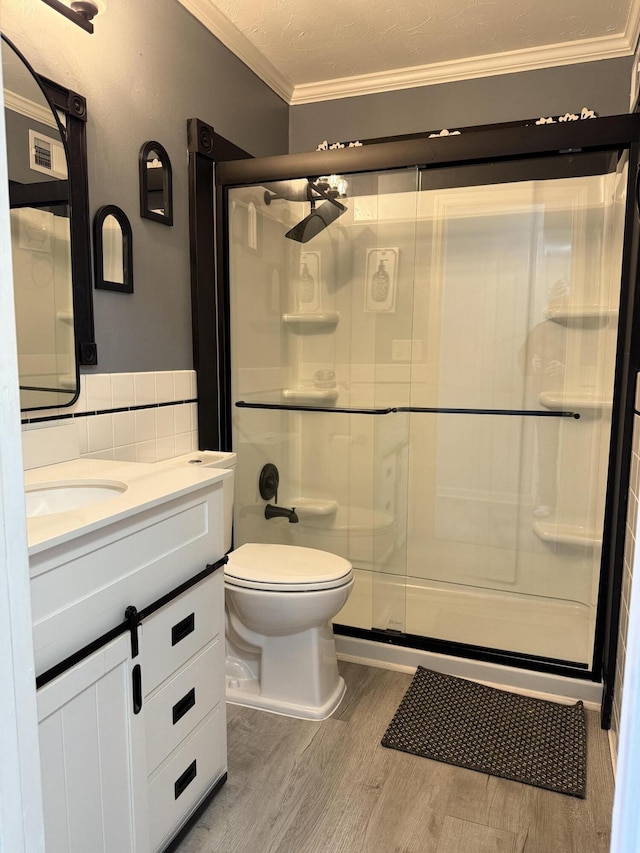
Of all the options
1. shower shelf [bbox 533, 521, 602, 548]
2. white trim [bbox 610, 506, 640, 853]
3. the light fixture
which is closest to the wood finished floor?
shower shelf [bbox 533, 521, 602, 548]

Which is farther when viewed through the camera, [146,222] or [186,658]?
[146,222]

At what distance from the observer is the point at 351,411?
2.60 meters

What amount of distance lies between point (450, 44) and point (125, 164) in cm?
144

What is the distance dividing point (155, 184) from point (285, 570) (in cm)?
135

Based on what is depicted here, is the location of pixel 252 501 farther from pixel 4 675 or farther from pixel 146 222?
pixel 4 675

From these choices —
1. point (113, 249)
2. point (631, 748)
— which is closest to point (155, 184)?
point (113, 249)

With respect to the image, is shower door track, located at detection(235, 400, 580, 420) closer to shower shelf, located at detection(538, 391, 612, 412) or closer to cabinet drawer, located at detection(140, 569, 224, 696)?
shower shelf, located at detection(538, 391, 612, 412)

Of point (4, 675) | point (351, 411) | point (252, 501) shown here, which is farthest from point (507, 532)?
point (4, 675)

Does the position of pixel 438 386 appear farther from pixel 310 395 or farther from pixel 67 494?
pixel 67 494

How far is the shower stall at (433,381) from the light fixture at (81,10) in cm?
72

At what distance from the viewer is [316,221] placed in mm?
2457

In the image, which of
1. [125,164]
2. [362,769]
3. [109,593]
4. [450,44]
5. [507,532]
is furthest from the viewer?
[507,532]

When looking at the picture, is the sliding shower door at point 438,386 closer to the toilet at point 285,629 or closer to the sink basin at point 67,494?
the toilet at point 285,629

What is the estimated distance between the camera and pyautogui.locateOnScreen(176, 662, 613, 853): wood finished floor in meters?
1.44
